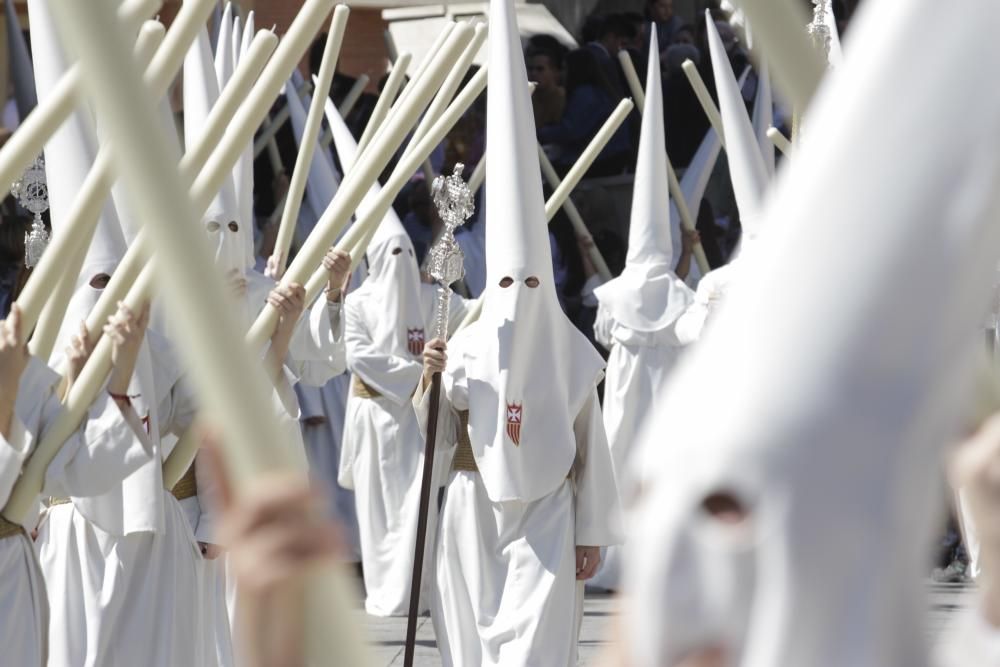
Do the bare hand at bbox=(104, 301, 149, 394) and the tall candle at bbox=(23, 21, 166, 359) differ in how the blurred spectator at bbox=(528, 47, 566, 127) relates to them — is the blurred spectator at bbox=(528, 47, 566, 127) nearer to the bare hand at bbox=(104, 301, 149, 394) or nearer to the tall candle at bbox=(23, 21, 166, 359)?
the bare hand at bbox=(104, 301, 149, 394)

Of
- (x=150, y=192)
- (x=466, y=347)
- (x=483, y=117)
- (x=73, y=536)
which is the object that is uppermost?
(x=483, y=117)

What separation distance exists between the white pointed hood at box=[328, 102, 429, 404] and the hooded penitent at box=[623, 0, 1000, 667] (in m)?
8.51

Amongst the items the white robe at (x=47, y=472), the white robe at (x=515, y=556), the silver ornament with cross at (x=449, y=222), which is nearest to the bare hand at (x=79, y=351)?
the white robe at (x=47, y=472)

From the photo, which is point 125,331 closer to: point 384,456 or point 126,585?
point 126,585

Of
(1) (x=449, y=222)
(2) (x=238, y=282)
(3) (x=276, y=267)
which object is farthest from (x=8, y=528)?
(3) (x=276, y=267)

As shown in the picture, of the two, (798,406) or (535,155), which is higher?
(535,155)

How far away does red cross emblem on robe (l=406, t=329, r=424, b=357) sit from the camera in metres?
9.70

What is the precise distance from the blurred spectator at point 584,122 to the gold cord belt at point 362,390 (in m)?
4.72

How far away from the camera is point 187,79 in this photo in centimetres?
746

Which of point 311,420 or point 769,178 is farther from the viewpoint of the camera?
point 311,420

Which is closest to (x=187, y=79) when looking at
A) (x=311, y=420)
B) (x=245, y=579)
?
(x=311, y=420)

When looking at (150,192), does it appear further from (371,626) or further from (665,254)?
(665,254)

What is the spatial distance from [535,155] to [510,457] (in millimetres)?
1100

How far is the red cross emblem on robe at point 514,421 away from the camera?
6.47 m
